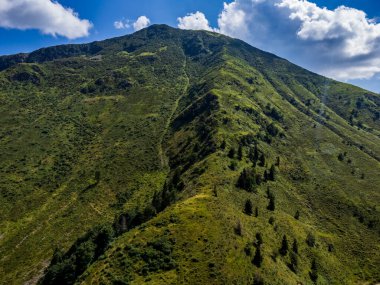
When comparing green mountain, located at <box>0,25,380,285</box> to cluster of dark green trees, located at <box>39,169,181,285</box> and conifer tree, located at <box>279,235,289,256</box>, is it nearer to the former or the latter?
cluster of dark green trees, located at <box>39,169,181,285</box>

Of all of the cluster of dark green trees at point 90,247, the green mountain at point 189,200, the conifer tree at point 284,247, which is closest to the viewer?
the green mountain at point 189,200

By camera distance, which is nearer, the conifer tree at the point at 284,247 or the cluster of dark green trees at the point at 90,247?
the cluster of dark green trees at the point at 90,247

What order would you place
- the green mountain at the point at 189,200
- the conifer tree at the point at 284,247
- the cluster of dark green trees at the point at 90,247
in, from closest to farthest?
1. the green mountain at the point at 189,200
2. the cluster of dark green trees at the point at 90,247
3. the conifer tree at the point at 284,247

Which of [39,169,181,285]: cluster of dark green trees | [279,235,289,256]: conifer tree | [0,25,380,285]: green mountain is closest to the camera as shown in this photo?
[0,25,380,285]: green mountain

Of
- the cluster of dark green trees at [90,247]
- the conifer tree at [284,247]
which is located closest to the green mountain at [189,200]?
the cluster of dark green trees at [90,247]

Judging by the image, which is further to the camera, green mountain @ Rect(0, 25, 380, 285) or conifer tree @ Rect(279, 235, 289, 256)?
conifer tree @ Rect(279, 235, 289, 256)

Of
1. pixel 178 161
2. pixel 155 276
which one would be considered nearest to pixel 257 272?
pixel 155 276

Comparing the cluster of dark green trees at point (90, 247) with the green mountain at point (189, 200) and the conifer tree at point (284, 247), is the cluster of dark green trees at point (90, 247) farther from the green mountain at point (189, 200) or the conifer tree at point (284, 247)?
the conifer tree at point (284, 247)

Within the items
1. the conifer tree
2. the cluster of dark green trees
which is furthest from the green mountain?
the conifer tree

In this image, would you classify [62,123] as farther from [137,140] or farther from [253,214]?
[253,214]
